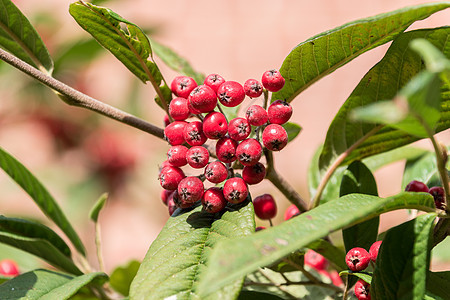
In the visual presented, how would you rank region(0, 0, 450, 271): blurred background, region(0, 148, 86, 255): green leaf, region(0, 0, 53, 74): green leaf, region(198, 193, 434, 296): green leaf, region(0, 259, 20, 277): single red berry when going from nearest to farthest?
region(198, 193, 434, 296): green leaf → region(0, 0, 53, 74): green leaf → region(0, 148, 86, 255): green leaf → region(0, 259, 20, 277): single red berry → region(0, 0, 450, 271): blurred background

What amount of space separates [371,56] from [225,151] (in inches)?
249

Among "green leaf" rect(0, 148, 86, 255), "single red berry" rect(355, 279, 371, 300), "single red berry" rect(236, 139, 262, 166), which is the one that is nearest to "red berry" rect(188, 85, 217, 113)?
"single red berry" rect(236, 139, 262, 166)

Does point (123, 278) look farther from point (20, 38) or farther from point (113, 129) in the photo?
point (113, 129)

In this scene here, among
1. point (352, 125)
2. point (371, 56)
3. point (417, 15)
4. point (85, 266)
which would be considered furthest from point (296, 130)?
point (371, 56)

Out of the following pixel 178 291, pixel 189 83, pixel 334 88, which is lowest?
pixel 178 291

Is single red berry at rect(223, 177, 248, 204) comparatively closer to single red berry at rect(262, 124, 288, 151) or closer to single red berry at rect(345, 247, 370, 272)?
single red berry at rect(262, 124, 288, 151)

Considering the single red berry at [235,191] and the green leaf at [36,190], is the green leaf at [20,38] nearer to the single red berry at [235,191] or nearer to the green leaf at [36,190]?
the green leaf at [36,190]

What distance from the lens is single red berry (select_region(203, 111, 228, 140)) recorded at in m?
1.04

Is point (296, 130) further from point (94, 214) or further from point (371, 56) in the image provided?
point (371, 56)

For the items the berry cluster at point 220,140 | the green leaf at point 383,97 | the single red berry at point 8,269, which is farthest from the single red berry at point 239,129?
the single red berry at point 8,269

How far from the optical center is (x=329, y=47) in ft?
3.63

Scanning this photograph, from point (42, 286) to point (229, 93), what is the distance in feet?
1.82

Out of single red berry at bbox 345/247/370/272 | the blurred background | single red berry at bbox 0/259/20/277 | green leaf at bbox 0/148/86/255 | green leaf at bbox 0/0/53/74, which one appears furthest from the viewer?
the blurred background

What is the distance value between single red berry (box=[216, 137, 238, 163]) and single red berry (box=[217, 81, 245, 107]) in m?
0.08
